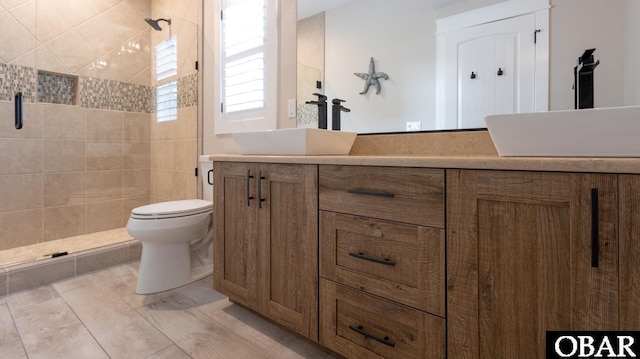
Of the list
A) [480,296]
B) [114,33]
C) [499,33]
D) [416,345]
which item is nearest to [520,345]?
[480,296]

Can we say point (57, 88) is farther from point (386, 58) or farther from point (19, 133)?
point (386, 58)

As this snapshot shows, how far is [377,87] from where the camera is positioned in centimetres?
159

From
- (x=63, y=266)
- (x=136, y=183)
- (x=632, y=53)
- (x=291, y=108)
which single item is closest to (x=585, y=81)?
(x=632, y=53)

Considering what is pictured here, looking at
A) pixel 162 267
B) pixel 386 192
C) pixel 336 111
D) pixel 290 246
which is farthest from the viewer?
pixel 162 267

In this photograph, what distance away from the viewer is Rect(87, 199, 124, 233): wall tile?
2.73m

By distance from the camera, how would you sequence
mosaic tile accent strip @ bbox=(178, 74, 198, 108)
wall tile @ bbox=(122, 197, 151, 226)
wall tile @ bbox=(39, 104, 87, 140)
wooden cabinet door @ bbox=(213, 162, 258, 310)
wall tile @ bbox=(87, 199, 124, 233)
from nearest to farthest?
wooden cabinet door @ bbox=(213, 162, 258, 310)
wall tile @ bbox=(39, 104, 87, 140)
mosaic tile accent strip @ bbox=(178, 74, 198, 108)
wall tile @ bbox=(87, 199, 124, 233)
wall tile @ bbox=(122, 197, 151, 226)

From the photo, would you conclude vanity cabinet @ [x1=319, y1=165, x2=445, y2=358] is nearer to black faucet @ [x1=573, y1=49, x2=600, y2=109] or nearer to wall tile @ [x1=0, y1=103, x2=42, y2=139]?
black faucet @ [x1=573, y1=49, x2=600, y2=109]

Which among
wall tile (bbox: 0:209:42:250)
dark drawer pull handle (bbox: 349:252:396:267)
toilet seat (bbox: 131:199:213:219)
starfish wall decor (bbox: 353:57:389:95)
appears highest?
starfish wall decor (bbox: 353:57:389:95)

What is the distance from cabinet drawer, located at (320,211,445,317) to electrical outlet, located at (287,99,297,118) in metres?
0.98

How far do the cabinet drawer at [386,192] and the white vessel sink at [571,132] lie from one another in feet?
0.68

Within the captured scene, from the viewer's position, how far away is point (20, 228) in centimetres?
238

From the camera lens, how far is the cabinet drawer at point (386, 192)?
0.90 metres

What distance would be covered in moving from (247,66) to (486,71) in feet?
5.14

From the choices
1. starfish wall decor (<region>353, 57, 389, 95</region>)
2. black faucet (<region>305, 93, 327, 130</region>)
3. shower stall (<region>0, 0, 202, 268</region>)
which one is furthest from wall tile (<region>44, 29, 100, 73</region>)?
starfish wall decor (<region>353, 57, 389, 95</region>)
